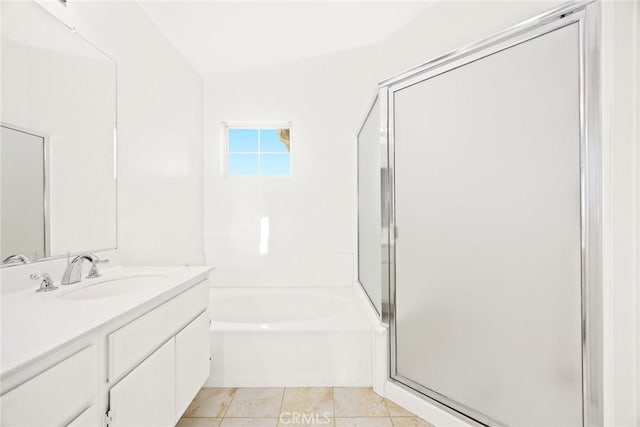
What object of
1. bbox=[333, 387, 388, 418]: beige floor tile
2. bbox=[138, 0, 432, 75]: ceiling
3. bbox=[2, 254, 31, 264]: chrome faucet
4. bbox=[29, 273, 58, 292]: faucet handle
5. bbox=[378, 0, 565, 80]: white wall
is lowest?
bbox=[333, 387, 388, 418]: beige floor tile

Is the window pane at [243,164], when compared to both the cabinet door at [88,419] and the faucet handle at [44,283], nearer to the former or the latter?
the faucet handle at [44,283]

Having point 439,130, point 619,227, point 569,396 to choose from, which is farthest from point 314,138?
point 569,396

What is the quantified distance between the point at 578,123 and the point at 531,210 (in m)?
0.36

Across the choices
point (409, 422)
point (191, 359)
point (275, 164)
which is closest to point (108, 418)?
point (191, 359)

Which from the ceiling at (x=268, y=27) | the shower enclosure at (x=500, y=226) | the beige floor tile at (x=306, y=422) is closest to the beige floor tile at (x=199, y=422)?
the beige floor tile at (x=306, y=422)

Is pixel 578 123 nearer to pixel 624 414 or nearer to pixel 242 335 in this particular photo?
pixel 624 414

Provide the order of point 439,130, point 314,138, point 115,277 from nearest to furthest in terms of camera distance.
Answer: point 115,277, point 439,130, point 314,138

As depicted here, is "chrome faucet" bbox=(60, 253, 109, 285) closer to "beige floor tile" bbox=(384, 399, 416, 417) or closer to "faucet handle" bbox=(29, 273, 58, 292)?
"faucet handle" bbox=(29, 273, 58, 292)

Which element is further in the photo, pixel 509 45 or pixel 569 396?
pixel 509 45

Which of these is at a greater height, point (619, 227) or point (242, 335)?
point (619, 227)

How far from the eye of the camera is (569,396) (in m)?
1.08

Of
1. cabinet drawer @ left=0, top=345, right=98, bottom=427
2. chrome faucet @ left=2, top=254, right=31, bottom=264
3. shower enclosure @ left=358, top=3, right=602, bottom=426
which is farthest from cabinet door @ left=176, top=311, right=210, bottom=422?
shower enclosure @ left=358, top=3, right=602, bottom=426

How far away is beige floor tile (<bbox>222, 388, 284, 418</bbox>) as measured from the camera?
5.12 feet

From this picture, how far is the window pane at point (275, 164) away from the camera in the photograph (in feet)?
9.16
